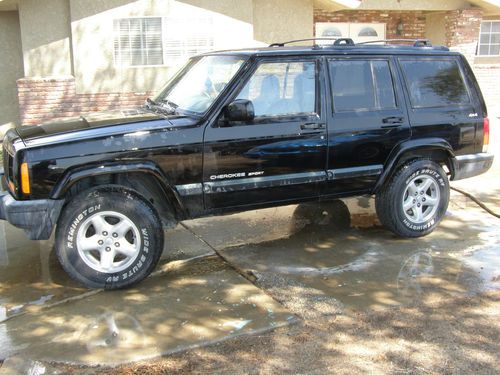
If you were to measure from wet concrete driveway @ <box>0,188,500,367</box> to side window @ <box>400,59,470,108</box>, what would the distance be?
4.70 ft

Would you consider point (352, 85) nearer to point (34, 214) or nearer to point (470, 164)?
point (470, 164)

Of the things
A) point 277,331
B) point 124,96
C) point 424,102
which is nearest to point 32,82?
point 124,96

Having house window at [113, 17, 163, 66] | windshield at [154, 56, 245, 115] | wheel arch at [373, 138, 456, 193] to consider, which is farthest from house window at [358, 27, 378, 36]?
windshield at [154, 56, 245, 115]

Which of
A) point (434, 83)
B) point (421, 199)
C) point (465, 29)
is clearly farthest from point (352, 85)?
point (465, 29)

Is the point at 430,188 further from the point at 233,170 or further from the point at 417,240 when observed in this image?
the point at 233,170

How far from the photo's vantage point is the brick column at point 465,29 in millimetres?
14094

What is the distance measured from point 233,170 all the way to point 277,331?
1564mm

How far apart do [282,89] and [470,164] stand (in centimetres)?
235

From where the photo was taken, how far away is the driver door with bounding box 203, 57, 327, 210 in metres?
4.71

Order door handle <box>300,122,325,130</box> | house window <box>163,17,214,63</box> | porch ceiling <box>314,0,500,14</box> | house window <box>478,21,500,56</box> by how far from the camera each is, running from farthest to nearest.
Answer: house window <box>478,21,500,56</box> → porch ceiling <box>314,0,500,14</box> → house window <box>163,17,214,63</box> → door handle <box>300,122,325,130</box>

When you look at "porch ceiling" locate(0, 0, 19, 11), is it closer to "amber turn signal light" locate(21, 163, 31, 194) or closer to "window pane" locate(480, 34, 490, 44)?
"amber turn signal light" locate(21, 163, 31, 194)

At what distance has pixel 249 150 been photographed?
4.79 m

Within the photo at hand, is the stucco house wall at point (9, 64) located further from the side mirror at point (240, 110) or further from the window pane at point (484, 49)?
the window pane at point (484, 49)

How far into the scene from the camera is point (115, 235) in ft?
14.6
